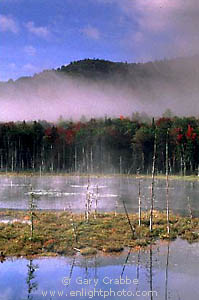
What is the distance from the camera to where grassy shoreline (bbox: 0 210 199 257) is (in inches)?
1216

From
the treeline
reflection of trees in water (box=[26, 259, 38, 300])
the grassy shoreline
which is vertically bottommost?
reflection of trees in water (box=[26, 259, 38, 300])

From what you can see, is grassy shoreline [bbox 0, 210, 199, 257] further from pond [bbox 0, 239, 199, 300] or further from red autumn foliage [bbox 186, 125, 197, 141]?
red autumn foliage [bbox 186, 125, 197, 141]

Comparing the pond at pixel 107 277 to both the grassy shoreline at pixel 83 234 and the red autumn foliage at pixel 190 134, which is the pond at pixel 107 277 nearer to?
the grassy shoreline at pixel 83 234

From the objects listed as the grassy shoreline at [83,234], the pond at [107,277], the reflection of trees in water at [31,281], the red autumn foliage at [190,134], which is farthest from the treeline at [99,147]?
the reflection of trees in water at [31,281]

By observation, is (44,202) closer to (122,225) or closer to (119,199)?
(119,199)

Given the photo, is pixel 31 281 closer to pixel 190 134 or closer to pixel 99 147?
pixel 190 134

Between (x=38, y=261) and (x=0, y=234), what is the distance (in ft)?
23.9

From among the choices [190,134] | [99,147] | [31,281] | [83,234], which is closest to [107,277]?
[31,281]

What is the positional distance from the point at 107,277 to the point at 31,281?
432cm

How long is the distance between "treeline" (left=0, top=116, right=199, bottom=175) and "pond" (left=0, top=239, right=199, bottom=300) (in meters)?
104

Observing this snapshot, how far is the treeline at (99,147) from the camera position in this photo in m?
136

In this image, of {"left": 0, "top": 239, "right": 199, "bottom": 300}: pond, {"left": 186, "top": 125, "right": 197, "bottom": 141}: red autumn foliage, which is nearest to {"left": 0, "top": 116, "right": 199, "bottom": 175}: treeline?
{"left": 186, "top": 125, "right": 197, "bottom": 141}: red autumn foliage

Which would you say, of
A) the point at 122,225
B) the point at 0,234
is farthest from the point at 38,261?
the point at 122,225

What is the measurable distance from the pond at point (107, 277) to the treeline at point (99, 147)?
104m
